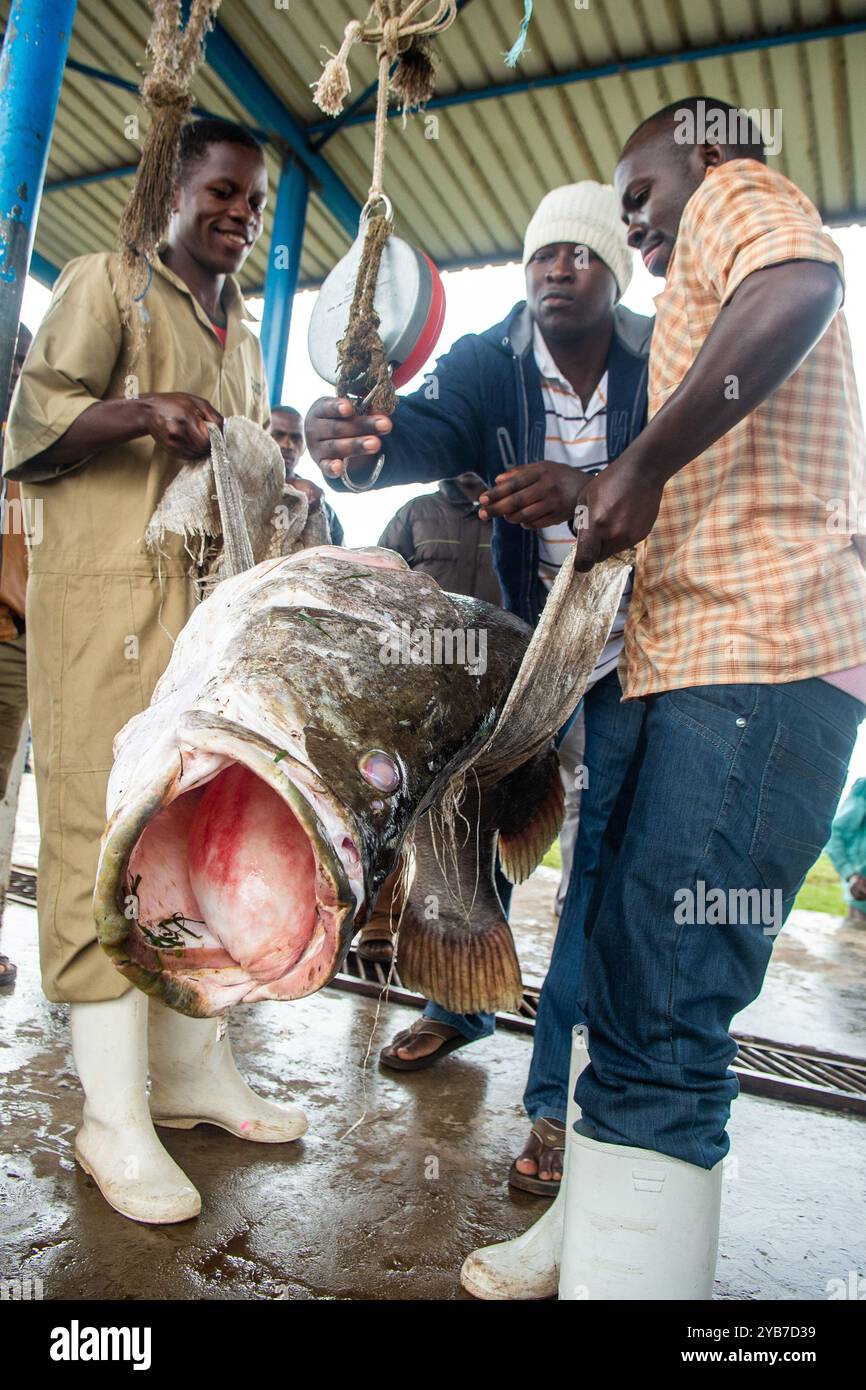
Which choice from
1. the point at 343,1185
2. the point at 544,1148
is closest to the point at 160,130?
the point at 343,1185

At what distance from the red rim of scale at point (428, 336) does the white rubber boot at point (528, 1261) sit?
55.1 inches

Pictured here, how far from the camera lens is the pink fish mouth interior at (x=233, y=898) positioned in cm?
110

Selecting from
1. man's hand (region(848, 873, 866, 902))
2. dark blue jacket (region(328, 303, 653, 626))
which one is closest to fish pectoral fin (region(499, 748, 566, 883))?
dark blue jacket (region(328, 303, 653, 626))

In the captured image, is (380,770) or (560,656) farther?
(560,656)

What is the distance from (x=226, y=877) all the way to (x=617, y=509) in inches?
32.0

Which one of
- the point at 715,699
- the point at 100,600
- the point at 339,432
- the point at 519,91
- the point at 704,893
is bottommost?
the point at 704,893

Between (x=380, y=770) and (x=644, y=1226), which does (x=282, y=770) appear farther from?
(x=644, y=1226)

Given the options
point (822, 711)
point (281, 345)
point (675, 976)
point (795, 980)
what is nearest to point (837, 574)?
point (822, 711)

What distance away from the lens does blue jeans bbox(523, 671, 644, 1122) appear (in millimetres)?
2221

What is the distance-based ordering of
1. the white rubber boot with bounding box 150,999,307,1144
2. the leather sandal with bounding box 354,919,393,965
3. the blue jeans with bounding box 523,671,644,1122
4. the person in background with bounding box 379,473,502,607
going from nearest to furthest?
the blue jeans with bounding box 523,671,644,1122 < the white rubber boot with bounding box 150,999,307,1144 < the leather sandal with bounding box 354,919,393,965 < the person in background with bounding box 379,473,502,607

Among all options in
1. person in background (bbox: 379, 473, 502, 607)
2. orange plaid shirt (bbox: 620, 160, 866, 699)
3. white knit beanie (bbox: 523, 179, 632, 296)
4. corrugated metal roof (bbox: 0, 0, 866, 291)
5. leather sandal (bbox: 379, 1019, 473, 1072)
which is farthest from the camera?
corrugated metal roof (bbox: 0, 0, 866, 291)

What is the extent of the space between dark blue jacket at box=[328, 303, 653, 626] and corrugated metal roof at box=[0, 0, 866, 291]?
432cm

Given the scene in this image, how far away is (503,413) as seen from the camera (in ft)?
8.23

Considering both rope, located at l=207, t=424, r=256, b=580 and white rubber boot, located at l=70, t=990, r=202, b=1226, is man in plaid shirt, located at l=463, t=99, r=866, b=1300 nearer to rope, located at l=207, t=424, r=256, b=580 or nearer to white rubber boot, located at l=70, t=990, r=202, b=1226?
rope, located at l=207, t=424, r=256, b=580
